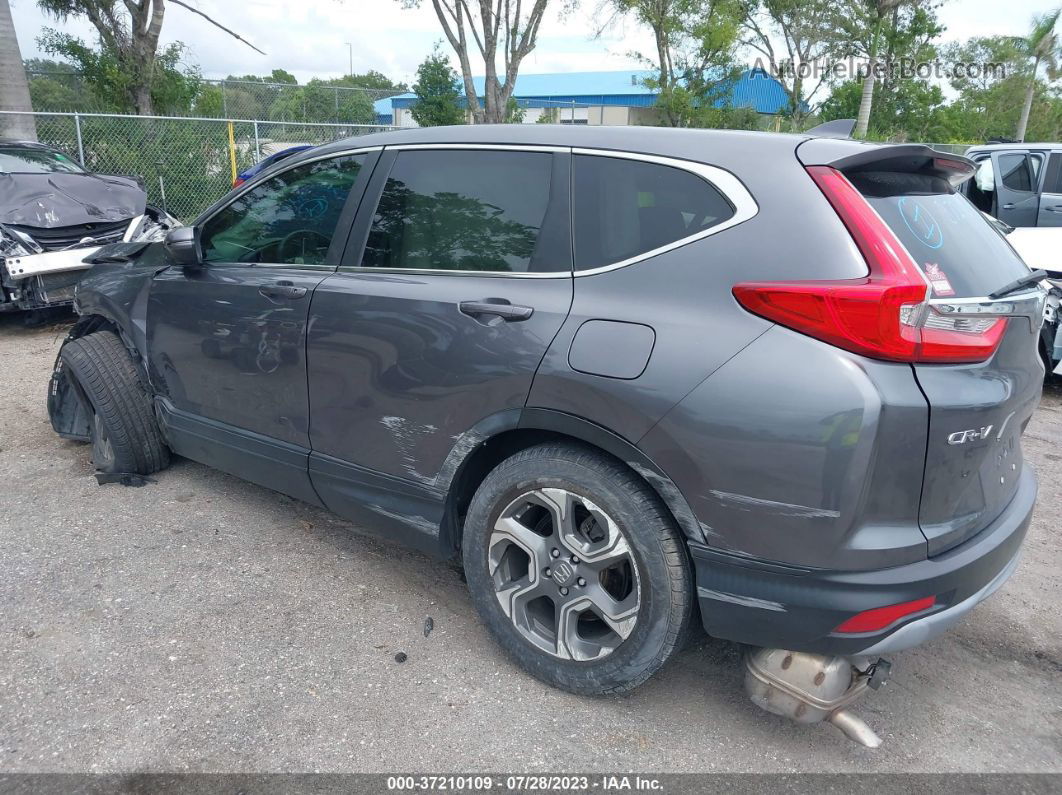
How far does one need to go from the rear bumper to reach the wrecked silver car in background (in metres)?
5.90

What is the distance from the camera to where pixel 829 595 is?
211 cm

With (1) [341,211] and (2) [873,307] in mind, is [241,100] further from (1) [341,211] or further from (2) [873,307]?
(2) [873,307]

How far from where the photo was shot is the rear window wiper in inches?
91.8

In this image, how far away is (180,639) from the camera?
2.97 metres

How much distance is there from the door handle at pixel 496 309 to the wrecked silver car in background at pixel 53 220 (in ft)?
16.1

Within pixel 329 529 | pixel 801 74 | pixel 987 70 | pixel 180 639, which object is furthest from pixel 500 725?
pixel 987 70

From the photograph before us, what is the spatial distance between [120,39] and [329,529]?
15.6 meters

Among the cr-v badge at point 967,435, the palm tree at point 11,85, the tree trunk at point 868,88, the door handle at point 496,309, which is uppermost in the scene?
the tree trunk at point 868,88

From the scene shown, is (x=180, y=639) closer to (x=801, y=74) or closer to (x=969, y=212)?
(x=969, y=212)

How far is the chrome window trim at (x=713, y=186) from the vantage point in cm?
226

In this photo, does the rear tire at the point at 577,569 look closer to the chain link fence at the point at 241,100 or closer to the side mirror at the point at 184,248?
the side mirror at the point at 184,248

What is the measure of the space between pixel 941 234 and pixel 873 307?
57cm

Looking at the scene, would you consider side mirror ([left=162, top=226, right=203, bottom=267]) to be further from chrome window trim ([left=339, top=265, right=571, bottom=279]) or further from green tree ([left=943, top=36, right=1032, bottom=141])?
green tree ([left=943, top=36, right=1032, bottom=141])

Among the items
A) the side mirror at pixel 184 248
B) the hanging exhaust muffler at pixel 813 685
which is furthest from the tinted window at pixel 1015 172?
the side mirror at pixel 184 248
